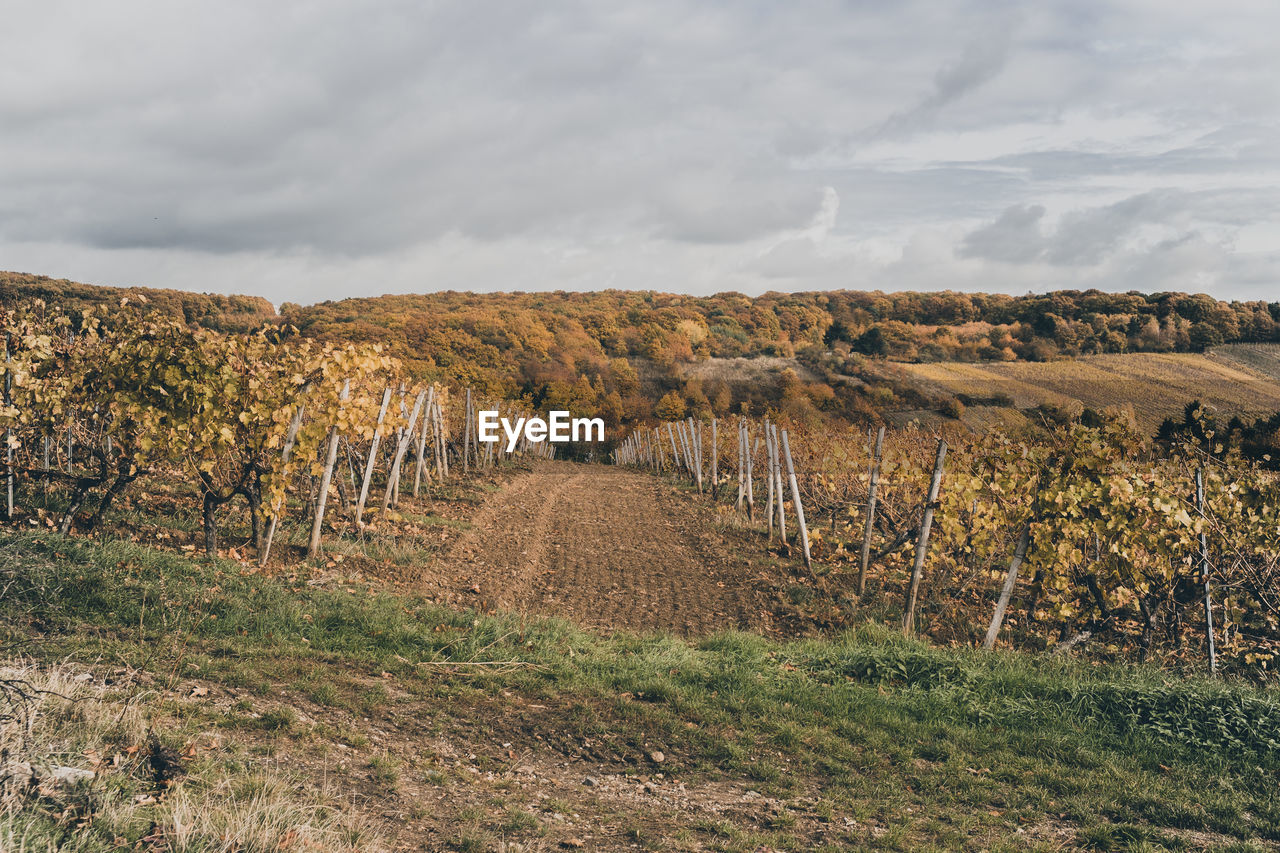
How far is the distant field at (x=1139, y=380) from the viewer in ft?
151

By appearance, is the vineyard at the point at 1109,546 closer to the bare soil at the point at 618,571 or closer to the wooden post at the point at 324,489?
the bare soil at the point at 618,571

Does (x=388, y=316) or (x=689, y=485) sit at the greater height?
(x=388, y=316)

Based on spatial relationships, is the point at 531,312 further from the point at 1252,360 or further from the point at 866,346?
the point at 1252,360

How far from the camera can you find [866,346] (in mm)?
69062

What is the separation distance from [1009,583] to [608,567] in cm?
517

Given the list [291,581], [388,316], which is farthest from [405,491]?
[388,316]

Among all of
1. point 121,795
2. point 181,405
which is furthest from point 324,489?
point 121,795

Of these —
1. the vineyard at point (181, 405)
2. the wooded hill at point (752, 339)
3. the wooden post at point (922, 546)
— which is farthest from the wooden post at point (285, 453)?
the wooded hill at point (752, 339)

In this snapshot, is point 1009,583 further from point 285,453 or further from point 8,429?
point 8,429

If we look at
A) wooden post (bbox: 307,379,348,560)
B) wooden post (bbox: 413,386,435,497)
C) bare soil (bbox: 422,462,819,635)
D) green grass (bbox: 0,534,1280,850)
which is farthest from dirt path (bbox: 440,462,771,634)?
wooden post (bbox: 307,379,348,560)

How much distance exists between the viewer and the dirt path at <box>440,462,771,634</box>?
25.5ft

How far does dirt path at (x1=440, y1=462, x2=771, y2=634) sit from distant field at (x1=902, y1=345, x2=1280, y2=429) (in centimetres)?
3950

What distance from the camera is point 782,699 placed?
534 cm

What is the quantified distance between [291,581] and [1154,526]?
821 centimetres
